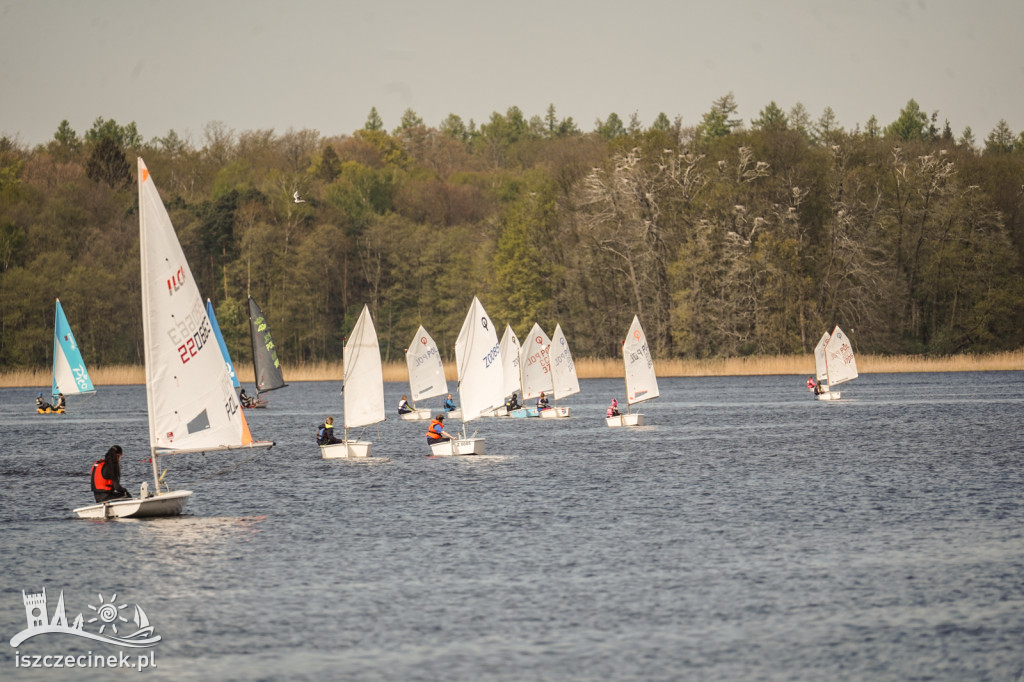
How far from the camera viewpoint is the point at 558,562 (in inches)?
958

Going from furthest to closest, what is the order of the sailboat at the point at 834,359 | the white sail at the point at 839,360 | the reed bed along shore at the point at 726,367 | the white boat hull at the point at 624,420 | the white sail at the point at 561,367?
the reed bed along shore at the point at 726,367 < the white sail at the point at 839,360 < the sailboat at the point at 834,359 < the white sail at the point at 561,367 < the white boat hull at the point at 624,420

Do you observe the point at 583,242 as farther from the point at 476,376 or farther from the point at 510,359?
the point at 476,376

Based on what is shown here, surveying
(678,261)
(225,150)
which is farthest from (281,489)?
(225,150)

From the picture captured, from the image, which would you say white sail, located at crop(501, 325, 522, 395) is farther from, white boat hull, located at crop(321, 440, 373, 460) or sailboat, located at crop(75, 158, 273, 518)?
sailboat, located at crop(75, 158, 273, 518)

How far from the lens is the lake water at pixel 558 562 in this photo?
1752 centimetres

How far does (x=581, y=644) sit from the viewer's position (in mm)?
18000

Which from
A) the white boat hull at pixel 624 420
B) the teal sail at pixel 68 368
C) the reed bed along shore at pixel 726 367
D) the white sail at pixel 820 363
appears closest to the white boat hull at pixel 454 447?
the white boat hull at pixel 624 420

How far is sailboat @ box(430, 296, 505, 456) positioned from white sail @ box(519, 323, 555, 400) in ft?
61.0

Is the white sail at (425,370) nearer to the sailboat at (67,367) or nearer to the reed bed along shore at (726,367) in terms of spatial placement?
the sailboat at (67,367)

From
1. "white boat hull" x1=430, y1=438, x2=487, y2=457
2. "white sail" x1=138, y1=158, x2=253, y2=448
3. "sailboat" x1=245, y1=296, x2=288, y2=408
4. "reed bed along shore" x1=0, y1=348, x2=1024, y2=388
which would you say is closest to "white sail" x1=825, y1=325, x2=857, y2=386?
"reed bed along shore" x1=0, y1=348, x2=1024, y2=388

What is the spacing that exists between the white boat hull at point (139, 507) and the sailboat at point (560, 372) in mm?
36520

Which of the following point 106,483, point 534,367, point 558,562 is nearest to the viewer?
point 558,562

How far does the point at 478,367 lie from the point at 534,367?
67.9ft

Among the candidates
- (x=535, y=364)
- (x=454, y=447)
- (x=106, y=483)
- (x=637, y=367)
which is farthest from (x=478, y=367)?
(x=535, y=364)
